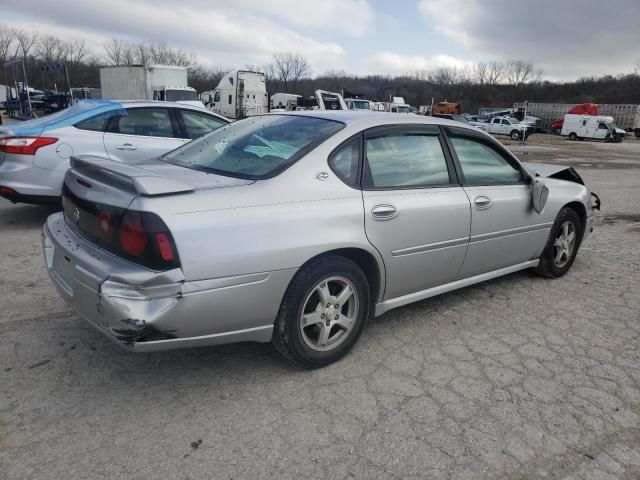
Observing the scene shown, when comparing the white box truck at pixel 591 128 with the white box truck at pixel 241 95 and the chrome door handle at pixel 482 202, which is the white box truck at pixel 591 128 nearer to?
the white box truck at pixel 241 95

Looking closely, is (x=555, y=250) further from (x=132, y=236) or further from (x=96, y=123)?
(x=96, y=123)

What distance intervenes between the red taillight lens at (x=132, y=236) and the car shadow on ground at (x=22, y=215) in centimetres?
441

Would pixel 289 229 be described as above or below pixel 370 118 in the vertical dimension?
below

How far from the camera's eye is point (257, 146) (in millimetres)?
3182

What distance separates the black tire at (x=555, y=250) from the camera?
4.49 metres

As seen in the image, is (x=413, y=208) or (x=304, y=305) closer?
(x=304, y=305)

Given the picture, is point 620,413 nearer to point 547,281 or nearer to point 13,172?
point 547,281

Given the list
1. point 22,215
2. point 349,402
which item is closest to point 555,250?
point 349,402

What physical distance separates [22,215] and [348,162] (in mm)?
5452

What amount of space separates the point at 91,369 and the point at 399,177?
2.22 metres

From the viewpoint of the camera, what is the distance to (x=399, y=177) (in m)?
3.25

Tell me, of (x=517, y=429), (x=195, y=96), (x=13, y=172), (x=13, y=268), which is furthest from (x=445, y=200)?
(x=195, y=96)

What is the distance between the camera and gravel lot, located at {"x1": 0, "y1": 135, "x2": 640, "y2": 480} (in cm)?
221

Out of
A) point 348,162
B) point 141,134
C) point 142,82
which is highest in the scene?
point 142,82
